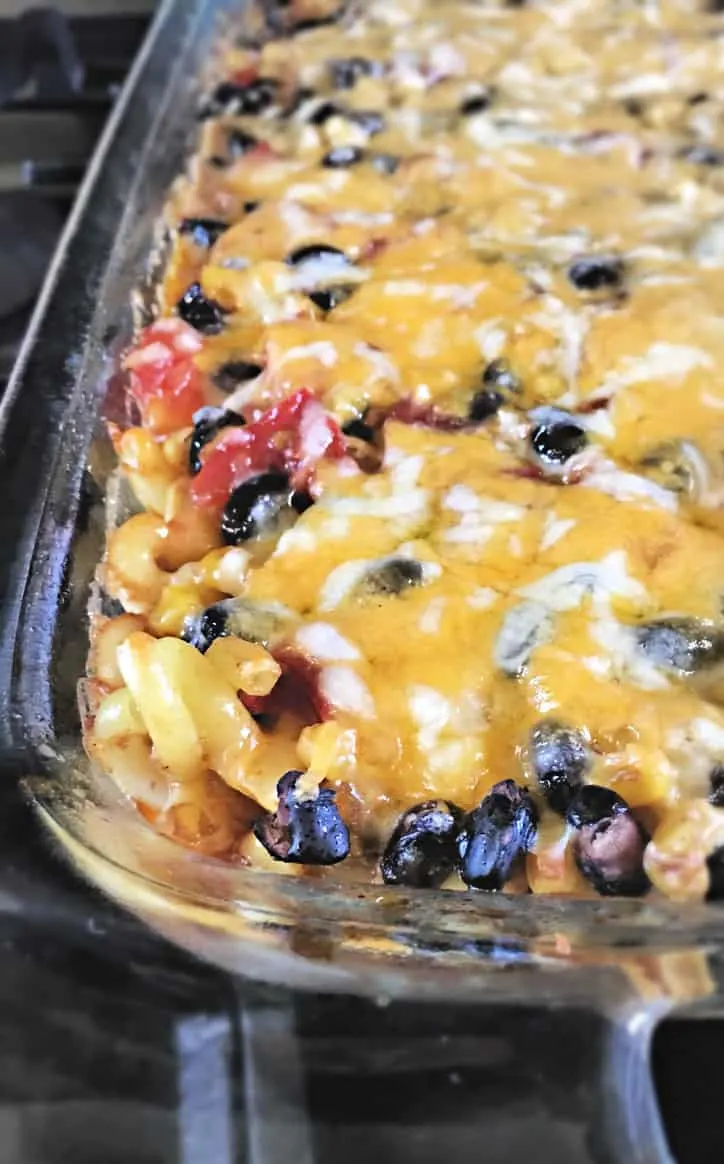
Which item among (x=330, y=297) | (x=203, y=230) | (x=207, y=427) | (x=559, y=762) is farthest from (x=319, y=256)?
(x=559, y=762)

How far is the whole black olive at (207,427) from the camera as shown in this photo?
133 centimetres

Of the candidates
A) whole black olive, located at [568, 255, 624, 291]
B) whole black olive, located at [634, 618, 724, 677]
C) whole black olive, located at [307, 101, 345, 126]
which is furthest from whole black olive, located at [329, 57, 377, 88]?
whole black olive, located at [634, 618, 724, 677]

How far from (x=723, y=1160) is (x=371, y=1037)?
0.28 meters

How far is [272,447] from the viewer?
131cm

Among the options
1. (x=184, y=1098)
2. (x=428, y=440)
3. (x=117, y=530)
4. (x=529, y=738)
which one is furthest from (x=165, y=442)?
(x=184, y=1098)

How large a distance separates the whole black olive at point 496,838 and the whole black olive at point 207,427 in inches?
21.2

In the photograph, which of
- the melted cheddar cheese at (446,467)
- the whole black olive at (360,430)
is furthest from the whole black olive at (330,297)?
the whole black olive at (360,430)

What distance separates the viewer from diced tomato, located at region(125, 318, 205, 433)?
4.69ft

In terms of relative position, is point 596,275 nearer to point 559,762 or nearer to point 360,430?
point 360,430

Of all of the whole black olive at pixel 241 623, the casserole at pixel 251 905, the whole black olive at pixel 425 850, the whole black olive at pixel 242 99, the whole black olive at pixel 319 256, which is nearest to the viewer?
the casserole at pixel 251 905

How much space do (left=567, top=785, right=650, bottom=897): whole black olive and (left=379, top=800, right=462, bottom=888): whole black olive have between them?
99 mm

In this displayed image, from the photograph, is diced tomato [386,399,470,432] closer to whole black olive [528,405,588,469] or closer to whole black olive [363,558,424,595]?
whole black olive [528,405,588,469]

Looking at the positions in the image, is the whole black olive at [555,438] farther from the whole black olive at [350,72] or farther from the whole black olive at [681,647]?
the whole black olive at [350,72]

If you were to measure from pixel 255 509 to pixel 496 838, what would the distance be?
0.46 m
